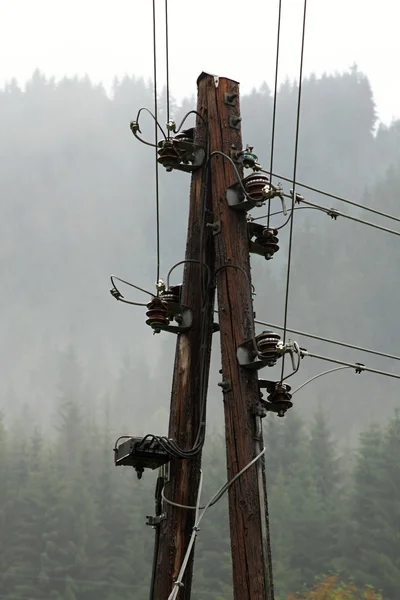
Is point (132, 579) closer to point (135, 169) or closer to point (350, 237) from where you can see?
point (350, 237)

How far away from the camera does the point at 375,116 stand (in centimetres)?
15650

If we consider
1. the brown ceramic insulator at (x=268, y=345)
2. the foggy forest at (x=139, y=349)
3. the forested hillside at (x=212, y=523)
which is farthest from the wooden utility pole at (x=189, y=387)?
the foggy forest at (x=139, y=349)

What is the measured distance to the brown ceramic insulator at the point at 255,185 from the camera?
5840 mm

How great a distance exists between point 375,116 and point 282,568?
109 m

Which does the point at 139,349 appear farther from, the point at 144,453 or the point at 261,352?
the point at 261,352

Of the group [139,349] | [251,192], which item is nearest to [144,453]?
[251,192]

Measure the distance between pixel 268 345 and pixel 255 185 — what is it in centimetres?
110

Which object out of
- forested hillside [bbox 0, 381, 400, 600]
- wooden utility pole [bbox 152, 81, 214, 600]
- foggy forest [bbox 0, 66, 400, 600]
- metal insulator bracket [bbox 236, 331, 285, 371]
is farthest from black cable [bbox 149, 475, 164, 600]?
foggy forest [bbox 0, 66, 400, 600]

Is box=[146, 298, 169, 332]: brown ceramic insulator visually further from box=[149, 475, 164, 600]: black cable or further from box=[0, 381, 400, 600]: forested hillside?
box=[0, 381, 400, 600]: forested hillside

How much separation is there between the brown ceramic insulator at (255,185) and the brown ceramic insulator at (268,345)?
0.88m

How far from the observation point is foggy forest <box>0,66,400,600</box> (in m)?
67.1

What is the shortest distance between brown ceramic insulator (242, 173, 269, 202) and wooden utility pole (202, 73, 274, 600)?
14 centimetres

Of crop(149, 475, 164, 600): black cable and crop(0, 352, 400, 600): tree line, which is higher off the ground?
crop(0, 352, 400, 600): tree line

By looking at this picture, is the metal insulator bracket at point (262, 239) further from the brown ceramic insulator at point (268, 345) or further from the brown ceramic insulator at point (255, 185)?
the brown ceramic insulator at point (268, 345)
